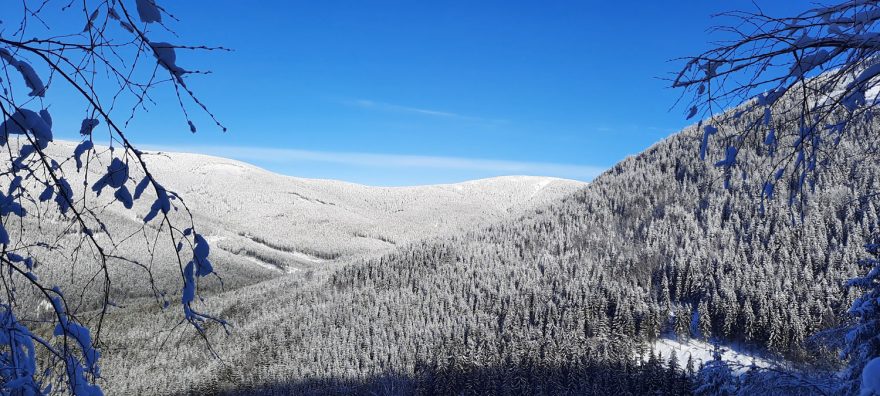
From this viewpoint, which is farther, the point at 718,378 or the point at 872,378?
the point at 718,378

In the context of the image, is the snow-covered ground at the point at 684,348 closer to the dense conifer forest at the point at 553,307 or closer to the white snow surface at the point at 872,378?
the dense conifer forest at the point at 553,307

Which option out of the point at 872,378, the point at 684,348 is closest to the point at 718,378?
the point at 872,378

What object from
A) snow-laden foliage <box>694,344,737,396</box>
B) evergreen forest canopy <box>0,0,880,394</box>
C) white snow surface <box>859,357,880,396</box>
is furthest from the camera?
evergreen forest canopy <box>0,0,880,394</box>

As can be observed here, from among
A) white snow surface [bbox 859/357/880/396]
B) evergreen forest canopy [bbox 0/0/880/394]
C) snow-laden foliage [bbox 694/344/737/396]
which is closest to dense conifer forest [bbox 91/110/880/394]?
evergreen forest canopy [bbox 0/0/880/394]

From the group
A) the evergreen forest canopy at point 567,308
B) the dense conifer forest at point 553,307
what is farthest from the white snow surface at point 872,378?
the dense conifer forest at point 553,307

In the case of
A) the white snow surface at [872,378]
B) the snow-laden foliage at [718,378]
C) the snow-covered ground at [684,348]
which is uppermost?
the white snow surface at [872,378]

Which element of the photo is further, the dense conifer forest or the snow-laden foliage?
the dense conifer forest

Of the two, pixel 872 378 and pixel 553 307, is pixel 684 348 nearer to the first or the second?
pixel 553 307

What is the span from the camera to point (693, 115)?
3.22m

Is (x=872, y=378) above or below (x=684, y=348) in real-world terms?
above

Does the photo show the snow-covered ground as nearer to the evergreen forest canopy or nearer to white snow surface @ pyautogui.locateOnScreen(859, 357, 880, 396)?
the evergreen forest canopy

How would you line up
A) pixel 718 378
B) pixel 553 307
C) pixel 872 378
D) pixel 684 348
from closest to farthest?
pixel 872 378 < pixel 718 378 < pixel 684 348 < pixel 553 307

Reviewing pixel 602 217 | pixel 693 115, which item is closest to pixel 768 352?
pixel 602 217

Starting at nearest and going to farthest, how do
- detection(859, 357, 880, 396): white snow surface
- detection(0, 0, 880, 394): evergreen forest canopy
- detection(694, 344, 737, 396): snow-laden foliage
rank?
detection(859, 357, 880, 396): white snow surface < detection(694, 344, 737, 396): snow-laden foliage < detection(0, 0, 880, 394): evergreen forest canopy
